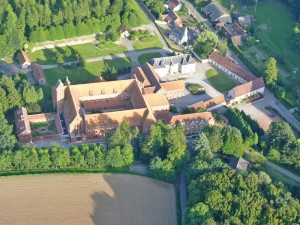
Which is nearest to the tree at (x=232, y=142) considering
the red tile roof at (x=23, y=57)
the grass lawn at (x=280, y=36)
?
the grass lawn at (x=280, y=36)

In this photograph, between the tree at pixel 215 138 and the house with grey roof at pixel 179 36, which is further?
the house with grey roof at pixel 179 36

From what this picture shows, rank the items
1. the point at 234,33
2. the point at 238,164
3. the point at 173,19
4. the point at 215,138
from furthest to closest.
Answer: the point at 173,19 < the point at 234,33 < the point at 215,138 < the point at 238,164

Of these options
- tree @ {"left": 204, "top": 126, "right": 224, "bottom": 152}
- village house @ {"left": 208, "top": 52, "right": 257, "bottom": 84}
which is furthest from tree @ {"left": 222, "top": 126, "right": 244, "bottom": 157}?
village house @ {"left": 208, "top": 52, "right": 257, "bottom": 84}

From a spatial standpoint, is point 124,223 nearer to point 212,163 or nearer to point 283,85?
point 212,163

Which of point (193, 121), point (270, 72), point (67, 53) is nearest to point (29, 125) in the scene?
point (67, 53)

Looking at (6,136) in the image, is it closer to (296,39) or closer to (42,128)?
(42,128)

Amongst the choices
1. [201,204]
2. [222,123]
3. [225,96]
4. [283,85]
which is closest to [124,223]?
[201,204]

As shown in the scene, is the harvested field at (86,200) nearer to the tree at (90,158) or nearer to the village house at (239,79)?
the tree at (90,158)
